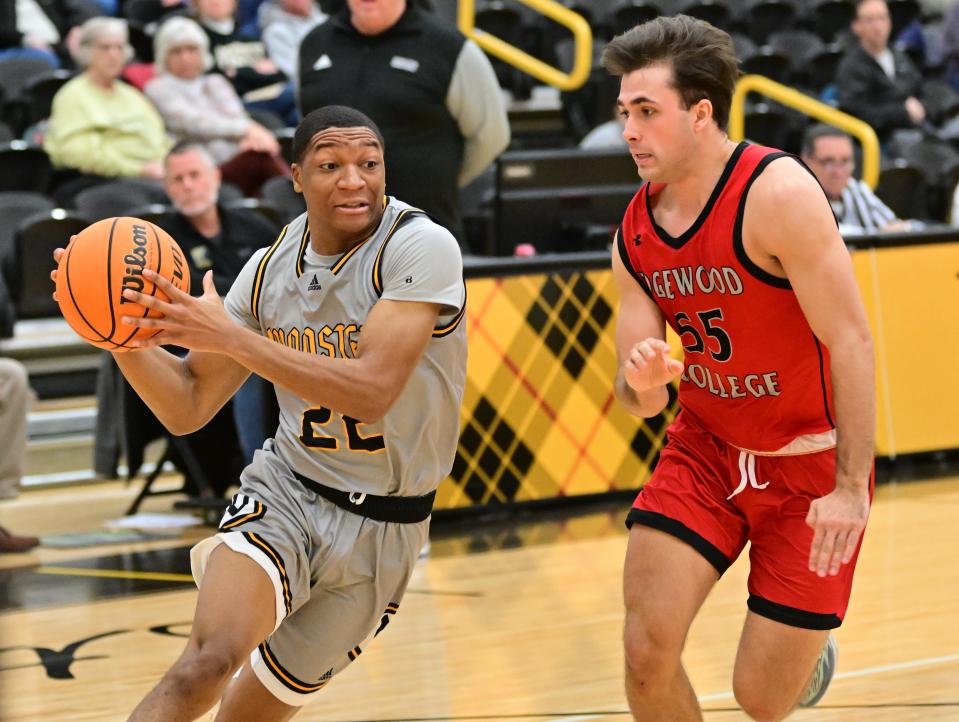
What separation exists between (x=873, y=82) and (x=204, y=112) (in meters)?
5.77

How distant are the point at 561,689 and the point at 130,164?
5343mm

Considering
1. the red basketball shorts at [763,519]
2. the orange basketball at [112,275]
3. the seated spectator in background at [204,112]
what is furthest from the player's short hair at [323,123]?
the seated spectator in background at [204,112]

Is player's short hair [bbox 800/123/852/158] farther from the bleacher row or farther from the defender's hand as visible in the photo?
the defender's hand

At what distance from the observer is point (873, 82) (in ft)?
41.8

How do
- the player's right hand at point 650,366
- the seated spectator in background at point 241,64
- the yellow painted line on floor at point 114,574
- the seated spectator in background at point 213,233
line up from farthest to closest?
the seated spectator in background at point 241,64
the seated spectator in background at point 213,233
the yellow painted line on floor at point 114,574
the player's right hand at point 650,366

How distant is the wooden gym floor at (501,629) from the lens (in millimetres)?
5074

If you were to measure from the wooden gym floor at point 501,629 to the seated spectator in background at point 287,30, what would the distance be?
4.48 metres

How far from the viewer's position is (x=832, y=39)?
15.4 meters

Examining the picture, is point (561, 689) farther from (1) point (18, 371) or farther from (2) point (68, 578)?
(1) point (18, 371)

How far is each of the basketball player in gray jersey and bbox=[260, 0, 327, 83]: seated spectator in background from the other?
754 centimetres

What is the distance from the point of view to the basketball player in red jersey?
12.2 feet

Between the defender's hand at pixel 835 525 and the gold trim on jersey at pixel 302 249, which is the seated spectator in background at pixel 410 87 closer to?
the gold trim on jersey at pixel 302 249

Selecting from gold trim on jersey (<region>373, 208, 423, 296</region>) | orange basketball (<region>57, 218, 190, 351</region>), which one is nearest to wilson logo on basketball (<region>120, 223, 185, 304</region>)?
orange basketball (<region>57, 218, 190, 351</region>)

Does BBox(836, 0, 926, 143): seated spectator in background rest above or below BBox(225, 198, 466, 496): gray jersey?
below
